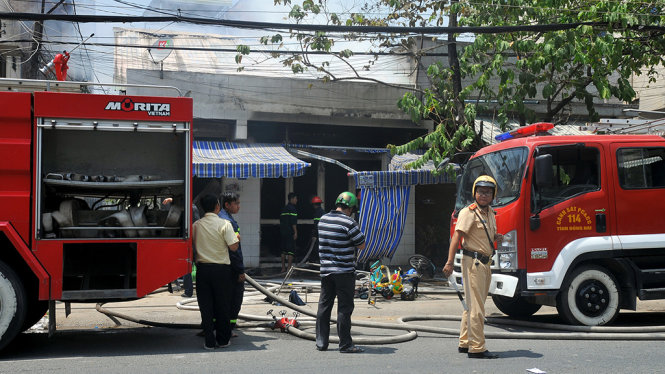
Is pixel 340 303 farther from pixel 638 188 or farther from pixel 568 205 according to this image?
pixel 638 188

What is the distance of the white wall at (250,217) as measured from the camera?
14914 millimetres

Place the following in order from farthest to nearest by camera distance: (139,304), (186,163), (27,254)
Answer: (139,304) < (186,163) < (27,254)

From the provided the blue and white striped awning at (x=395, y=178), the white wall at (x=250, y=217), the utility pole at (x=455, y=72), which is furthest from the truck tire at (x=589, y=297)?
the white wall at (x=250, y=217)

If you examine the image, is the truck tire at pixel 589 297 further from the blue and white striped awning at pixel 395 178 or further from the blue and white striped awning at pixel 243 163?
the blue and white striped awning at pixel 243 163

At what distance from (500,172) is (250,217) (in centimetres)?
767

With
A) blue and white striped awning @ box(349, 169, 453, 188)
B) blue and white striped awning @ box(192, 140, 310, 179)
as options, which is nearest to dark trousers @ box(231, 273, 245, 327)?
blue and white striped awning @ box(192, 140, 310, 179)

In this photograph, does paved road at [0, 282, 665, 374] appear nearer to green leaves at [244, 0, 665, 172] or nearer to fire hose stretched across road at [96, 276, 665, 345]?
fire hose stretched across road at [96, 276, 665, 345]

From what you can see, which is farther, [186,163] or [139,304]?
[139,304]

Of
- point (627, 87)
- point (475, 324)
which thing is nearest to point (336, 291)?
point (475, 324)

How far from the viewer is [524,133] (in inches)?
352

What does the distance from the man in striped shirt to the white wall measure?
8.21 meters

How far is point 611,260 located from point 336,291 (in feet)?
12.4

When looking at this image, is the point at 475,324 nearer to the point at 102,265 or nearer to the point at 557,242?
the point at 557,242

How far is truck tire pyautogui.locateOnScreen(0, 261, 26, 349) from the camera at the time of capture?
21.0ft
